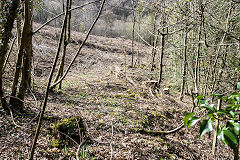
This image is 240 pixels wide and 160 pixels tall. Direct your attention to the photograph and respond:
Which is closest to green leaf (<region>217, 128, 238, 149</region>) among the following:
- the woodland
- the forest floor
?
the woodland

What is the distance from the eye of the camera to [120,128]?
3.92 m

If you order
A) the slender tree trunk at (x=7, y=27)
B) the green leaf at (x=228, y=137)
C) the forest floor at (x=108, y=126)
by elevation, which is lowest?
the forest floor at (x=108, y=126)

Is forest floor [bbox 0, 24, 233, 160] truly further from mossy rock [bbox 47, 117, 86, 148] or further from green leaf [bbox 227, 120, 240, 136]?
green leaf [bbox 227, 120, 240, 136]

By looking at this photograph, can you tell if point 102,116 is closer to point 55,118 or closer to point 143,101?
point 55,118

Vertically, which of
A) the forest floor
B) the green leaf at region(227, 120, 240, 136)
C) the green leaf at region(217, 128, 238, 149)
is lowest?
the forest floor

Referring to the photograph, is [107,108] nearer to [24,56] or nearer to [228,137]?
[24,56]

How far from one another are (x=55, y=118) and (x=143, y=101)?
11.0 ft

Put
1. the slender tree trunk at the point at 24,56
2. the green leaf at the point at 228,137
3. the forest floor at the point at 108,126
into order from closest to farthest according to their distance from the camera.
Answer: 1. the green leaf at the point at 228,137
2. the slender tree trunk at the point at 24,56
3. the forest floor at the point at 108,126

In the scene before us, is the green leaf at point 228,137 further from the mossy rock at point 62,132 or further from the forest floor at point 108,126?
the mossy rock at point 62,132

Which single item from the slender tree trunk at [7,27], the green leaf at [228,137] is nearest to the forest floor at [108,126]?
the slender tree trunk at [7,27]

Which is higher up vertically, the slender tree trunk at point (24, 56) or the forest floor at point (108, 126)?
the slender tree trunk at point (24, 56)

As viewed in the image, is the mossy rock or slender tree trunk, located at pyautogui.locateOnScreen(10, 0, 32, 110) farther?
the mossy rock

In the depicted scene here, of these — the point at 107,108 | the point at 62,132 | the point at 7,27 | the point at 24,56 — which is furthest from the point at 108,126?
the point at 7,27

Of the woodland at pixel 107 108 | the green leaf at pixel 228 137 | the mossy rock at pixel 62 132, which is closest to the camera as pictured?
the green leaf at pixel 228 137
